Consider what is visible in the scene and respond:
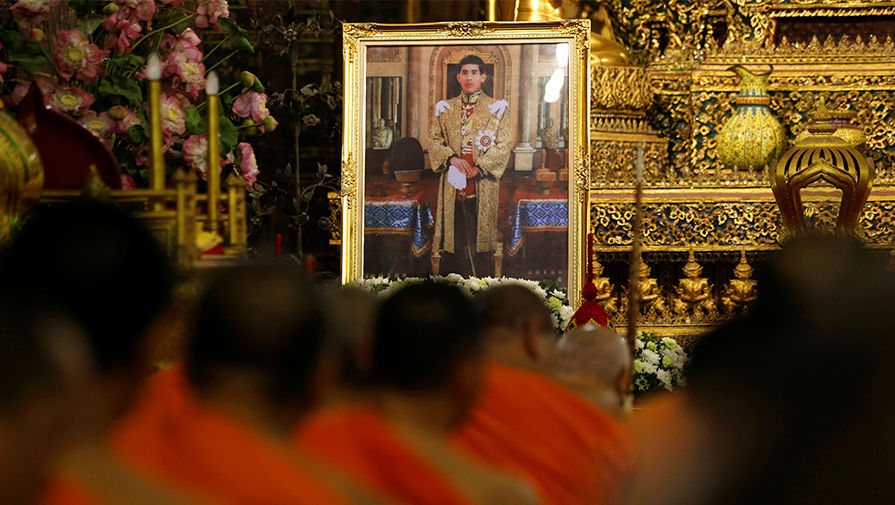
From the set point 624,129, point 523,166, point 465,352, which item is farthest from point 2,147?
point 624,129

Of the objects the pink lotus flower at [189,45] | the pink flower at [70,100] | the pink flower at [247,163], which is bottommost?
the pink flower at [247,163]

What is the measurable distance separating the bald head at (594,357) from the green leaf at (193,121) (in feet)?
4.76

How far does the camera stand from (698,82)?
23.1ft

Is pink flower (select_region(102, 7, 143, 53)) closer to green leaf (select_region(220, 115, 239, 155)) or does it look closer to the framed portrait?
green leaf (select_region(220, 115, 239, 155))

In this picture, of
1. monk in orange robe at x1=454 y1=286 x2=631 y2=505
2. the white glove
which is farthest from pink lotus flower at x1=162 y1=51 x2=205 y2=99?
the white glove

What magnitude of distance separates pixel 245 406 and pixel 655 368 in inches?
134

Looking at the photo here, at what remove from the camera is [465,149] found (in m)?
6.02

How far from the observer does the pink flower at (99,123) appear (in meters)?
3.32

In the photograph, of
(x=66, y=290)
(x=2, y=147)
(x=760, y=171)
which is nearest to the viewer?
(x=66, y=290)

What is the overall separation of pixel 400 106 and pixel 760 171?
2048 millimetres

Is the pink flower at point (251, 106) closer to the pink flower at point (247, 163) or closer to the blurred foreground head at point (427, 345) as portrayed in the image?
the pink flower at point (247, 163)

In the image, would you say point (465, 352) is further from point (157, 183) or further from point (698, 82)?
point (698, 82)

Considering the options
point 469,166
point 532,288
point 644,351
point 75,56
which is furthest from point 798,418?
point 469,166

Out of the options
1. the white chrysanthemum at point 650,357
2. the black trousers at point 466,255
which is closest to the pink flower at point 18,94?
the white chrysanthemum at point 650,357
